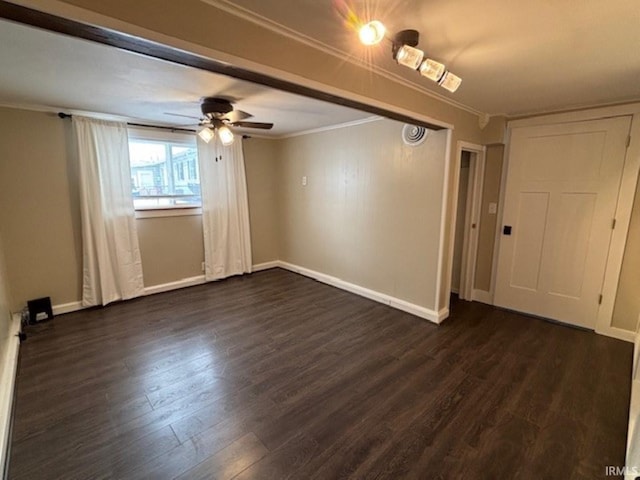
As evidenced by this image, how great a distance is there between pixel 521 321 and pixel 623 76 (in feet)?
8.04

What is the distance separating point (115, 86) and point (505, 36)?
287 cm

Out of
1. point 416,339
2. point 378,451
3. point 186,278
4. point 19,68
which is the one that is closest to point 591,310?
point 416,339

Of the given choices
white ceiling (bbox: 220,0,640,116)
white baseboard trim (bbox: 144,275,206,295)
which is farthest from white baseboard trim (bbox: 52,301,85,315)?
white ceiling (bbox: 220,0,640,116)

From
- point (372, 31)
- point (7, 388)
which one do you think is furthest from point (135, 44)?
point (7, 388)

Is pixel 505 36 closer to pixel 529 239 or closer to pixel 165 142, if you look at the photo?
pixel 529 239

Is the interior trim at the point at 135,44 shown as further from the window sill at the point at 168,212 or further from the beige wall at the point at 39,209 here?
the window sill at the point at 168,212

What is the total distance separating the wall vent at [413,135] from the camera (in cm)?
318

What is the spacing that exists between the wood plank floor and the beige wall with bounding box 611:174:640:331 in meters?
0.29

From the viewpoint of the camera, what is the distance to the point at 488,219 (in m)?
3.79

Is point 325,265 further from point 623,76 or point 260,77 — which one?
point 623,76

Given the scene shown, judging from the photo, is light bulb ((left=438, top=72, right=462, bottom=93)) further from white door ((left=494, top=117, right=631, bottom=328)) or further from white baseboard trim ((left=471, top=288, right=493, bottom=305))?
white baseboard trim ((left=471, top=288, right=493, bottom=305))

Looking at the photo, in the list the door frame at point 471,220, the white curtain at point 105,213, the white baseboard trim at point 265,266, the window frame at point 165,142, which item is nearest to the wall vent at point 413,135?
the door frame at point 471,220

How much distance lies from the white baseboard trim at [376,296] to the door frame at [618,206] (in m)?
1.53

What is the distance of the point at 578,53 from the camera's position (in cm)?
184
